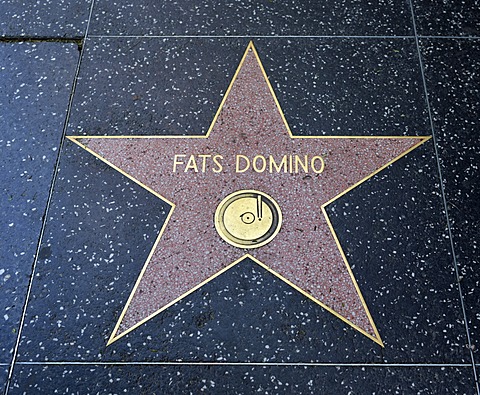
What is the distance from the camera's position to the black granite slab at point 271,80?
1.86 meters

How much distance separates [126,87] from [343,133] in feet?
2.72

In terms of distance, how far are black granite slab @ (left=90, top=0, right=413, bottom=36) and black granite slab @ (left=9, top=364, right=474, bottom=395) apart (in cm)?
130

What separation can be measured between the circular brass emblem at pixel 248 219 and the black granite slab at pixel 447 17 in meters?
1.01

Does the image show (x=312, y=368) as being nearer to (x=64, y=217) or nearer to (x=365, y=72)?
(x=64, y=217)

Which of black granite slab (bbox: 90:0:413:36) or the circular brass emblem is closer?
the circular brass emblem

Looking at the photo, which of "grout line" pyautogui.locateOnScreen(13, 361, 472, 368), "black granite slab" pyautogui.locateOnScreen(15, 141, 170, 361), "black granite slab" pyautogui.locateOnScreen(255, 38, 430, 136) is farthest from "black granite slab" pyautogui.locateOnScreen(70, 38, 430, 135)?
"grout line" pyautogui.locateOnScreen(13, 361, 472, 368)

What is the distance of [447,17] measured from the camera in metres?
2.11

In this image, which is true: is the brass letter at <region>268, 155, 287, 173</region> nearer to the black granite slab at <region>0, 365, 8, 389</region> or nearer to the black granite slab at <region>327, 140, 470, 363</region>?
the black granite slab at <region>327, 140, 470, 363</region>

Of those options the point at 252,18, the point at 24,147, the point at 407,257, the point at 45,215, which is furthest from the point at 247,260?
the point at 252,18

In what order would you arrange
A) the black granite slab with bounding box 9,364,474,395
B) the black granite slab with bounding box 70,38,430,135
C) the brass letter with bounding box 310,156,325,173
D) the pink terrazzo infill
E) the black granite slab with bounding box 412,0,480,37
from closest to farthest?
the black granite slab with bounding box 9,364,474,395
the pink terrazzo infill
the brass letter with bounding box 310,156,325,173
the black granite slab with bounding box 70,38,430,135
the black granite slab with bounding box 412,0,480,37

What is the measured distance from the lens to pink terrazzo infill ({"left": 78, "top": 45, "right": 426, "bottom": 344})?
1571 millimetres

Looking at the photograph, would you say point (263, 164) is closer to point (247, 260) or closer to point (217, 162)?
point (217, 162)

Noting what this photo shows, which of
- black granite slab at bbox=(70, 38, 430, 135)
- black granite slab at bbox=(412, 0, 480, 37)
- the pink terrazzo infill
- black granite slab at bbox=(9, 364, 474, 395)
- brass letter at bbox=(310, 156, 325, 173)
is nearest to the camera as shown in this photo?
black granite slab at bbox=(9, 364, 474, 395)

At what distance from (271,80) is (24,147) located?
0.94 metres
